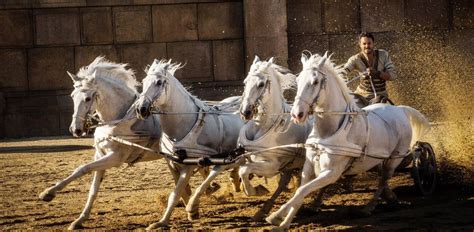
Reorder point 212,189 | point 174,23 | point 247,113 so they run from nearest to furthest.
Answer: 1. point 247,113
2. point 212,189
3. point 174,23

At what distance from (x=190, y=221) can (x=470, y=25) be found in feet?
42.6

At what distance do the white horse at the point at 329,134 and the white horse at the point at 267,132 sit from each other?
2.18 feet

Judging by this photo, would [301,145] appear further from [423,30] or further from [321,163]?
[423,30]

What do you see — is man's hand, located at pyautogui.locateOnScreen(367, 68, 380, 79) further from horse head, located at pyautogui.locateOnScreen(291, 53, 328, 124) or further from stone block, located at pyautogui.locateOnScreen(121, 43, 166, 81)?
stone block, located at pyautogui.locateOnScreen(121, 43, 166, 81)

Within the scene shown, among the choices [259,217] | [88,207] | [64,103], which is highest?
[64,103]

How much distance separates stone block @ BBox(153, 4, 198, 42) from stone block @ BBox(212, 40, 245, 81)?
0.58m

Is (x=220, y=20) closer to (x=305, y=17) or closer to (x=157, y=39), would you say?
(x=157, y=39)

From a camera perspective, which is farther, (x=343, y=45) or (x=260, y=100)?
(x=343, y=45)

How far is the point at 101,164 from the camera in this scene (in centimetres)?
1062

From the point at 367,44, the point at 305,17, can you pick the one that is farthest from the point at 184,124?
the point at 305,17

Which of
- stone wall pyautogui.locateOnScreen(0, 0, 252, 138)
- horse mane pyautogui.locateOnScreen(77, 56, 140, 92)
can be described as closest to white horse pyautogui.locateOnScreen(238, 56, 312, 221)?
horse mane pyautogui.locateOnScreen(77, 56, 140, 92)

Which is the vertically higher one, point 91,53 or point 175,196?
point 91,53

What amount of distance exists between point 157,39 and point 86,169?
11.0 meters

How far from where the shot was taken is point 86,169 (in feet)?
34.3
